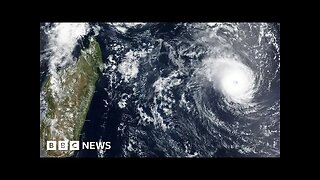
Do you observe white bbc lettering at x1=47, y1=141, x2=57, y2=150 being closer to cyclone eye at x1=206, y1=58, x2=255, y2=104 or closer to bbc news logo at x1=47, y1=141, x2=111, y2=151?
bbc news logo at x1=47, y1=141, x2=111, y2=151

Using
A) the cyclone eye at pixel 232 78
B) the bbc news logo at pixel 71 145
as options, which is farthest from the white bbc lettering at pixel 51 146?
the cyclone eye at pixel 232 78

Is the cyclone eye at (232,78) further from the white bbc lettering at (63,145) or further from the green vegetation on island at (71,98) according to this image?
the white bbc lettering at (63,145)

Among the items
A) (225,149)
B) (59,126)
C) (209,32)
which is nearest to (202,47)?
(209,32)

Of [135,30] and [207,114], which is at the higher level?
[135,30]

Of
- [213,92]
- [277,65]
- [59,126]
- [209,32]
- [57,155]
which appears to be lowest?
[57,155]

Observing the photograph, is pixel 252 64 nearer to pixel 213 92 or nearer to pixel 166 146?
pixel 213 92

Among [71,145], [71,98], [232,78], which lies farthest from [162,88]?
[71,145]

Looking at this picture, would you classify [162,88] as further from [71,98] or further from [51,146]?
[51,146]
